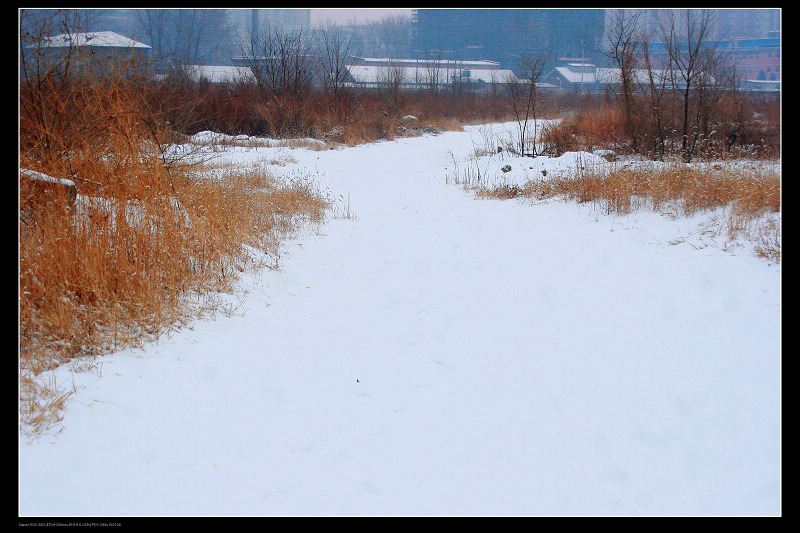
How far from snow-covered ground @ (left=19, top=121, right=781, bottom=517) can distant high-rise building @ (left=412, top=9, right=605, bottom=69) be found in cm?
5329

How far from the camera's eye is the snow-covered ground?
2.44 metres

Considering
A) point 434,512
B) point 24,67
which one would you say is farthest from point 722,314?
point 24,67

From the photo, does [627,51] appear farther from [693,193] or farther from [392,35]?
[392,35]

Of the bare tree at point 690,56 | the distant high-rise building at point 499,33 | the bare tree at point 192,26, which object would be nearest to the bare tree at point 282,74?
the bare tree at point 690,56

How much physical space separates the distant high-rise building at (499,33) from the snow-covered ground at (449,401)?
53.3 metres

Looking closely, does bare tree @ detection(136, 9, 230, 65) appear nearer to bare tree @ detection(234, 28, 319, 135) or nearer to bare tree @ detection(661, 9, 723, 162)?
bare tree @ detection(234, 28, 319, 135)

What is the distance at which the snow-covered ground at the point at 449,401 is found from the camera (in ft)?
8.00

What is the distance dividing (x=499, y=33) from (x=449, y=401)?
215 feet

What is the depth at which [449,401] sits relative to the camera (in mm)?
3322

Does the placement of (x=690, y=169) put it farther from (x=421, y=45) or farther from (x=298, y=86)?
(x=421, y=45)

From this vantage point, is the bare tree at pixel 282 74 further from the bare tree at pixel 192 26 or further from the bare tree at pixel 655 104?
the bare tree at pixel 192 26

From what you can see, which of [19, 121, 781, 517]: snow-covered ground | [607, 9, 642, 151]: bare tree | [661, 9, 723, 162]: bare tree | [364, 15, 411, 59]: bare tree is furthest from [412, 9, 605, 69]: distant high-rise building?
[19, 121, 781, 517]: snow-covered ground
